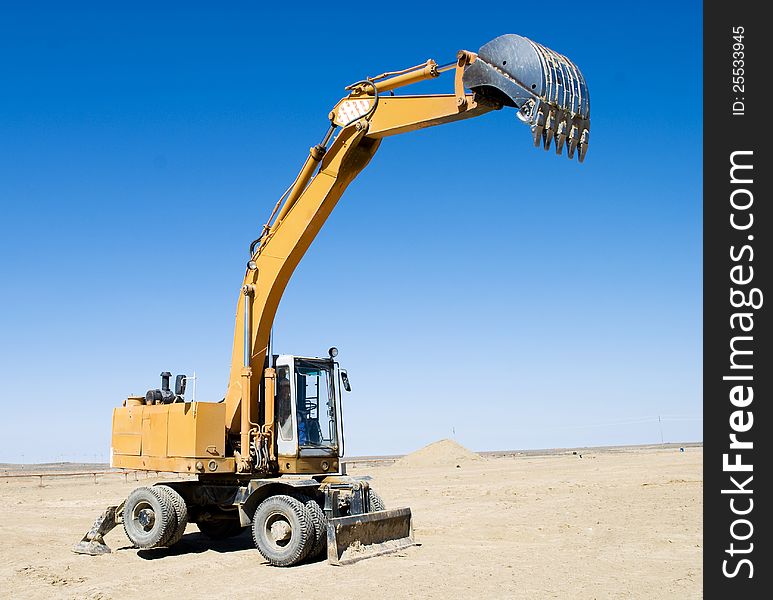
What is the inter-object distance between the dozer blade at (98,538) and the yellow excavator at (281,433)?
0.7 inches

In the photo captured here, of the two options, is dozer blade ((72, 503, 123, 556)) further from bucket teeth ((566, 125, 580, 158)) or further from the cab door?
bucket teeth ((566, 125, 580, 158))

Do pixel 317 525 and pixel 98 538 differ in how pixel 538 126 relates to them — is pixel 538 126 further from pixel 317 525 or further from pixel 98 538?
pixel 98 538

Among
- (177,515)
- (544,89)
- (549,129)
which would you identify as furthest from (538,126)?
(177,515)

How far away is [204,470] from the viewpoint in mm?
13133

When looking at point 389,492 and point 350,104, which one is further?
point 389,492

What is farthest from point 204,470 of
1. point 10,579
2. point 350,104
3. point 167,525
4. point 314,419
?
point 350,104

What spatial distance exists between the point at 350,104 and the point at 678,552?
834cm

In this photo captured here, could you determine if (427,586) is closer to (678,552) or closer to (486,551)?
(486,551)

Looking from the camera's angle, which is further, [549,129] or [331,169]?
[331,169]

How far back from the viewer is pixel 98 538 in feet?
45.5

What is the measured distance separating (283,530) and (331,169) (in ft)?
17.9

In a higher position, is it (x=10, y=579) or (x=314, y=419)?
(x=314, y=419)

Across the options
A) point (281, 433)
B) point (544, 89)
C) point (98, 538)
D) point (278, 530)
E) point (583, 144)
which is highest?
point (544, 89)

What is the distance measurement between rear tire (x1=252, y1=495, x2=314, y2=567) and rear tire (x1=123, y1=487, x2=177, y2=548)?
4.93ft
